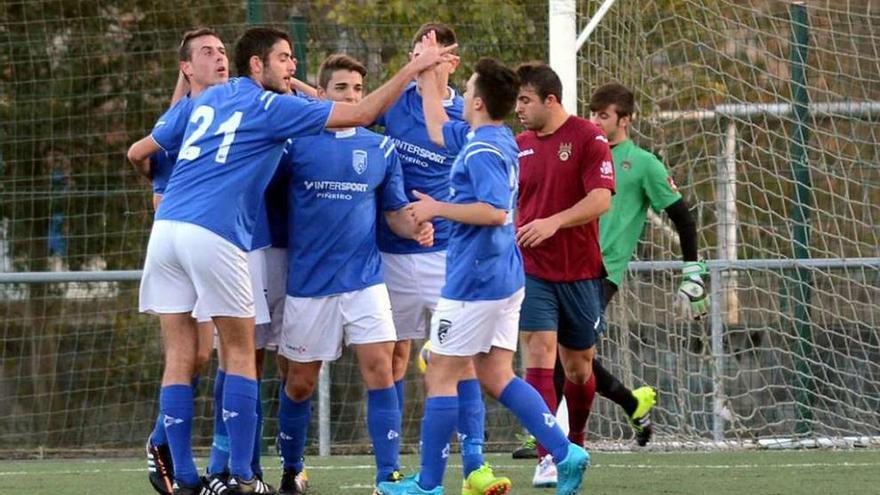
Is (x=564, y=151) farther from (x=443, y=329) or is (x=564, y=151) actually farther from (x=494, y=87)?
(x=443, y=329)

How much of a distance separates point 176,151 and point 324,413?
12.8ft

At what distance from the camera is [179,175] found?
689cm

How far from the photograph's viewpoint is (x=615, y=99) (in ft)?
28.1

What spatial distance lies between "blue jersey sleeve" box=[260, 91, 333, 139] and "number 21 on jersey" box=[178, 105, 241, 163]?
140 millimetres

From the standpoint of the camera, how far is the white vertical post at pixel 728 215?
34.9 ft

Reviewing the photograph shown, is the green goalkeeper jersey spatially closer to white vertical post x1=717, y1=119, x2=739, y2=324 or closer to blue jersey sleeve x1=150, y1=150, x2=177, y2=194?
white vertical post x1=717, y1=119, x2=739, y2=324

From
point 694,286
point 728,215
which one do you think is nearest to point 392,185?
point 694,286

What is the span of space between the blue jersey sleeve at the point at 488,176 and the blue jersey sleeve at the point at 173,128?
1.28 m

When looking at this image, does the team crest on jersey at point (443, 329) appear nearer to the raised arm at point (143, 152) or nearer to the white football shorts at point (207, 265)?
the white football shorts at point (207, 265)

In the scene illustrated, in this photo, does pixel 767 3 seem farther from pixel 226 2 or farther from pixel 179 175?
pixel 179 175

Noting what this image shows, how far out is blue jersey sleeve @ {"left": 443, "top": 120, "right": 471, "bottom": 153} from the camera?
23.5 ft

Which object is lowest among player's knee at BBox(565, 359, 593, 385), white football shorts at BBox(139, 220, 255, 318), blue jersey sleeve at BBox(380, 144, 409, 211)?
Result: player's knee at BBox(565, 359, 593, 385)

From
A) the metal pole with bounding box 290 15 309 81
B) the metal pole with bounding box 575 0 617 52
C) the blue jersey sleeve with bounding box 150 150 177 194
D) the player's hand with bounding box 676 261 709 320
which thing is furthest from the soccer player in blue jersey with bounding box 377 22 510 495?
the metal pole with bounding box 290 15 309 81

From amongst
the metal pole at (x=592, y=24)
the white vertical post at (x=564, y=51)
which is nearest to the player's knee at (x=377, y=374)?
the white vertical post at (x=564, y=51)
